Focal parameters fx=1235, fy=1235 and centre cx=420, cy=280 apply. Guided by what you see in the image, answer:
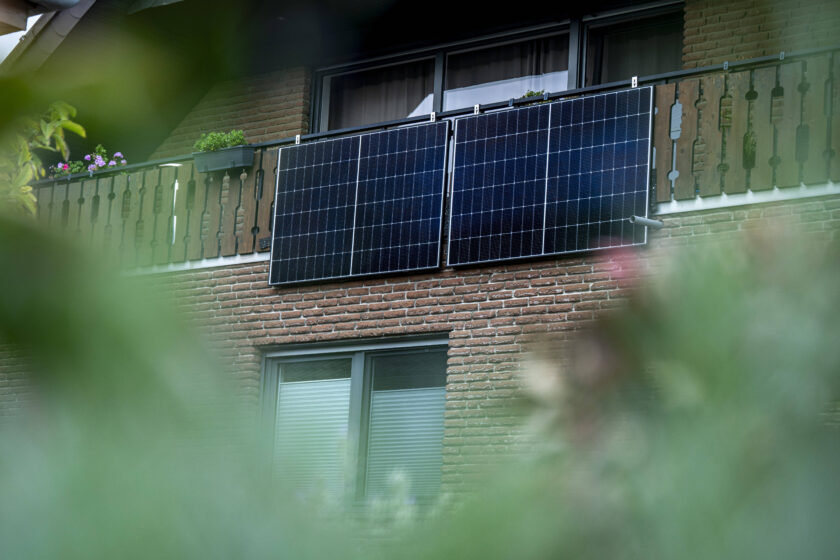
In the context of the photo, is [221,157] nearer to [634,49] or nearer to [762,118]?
[634,49]

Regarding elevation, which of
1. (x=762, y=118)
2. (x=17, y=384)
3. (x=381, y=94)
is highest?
(x=381, y=94)

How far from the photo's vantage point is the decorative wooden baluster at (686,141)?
9.17 m

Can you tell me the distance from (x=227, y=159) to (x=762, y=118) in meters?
4.99

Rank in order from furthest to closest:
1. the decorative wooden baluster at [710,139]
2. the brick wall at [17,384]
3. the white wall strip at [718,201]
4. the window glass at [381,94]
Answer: the window glass at [381,94]
the decorative wooden baluster at [710,139]
the white wall strip at [718,201]
the brick wall at [17,384]

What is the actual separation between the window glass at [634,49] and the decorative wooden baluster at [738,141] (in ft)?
5.54

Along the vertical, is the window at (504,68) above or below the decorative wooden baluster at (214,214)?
above

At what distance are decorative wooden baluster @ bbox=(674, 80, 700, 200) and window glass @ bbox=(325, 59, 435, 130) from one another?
3.13 metres

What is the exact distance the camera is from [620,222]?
909 centimetres

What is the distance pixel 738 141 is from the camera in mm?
8953

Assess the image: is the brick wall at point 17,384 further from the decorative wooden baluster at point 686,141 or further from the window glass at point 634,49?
the window glass at point 634,49

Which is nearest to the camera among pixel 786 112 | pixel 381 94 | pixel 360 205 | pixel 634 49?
pixel 786 112

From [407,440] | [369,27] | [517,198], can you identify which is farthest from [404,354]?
[369,27]

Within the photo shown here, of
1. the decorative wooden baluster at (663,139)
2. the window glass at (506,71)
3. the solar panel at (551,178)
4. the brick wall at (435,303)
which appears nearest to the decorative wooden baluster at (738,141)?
the brick wall at (435,303)

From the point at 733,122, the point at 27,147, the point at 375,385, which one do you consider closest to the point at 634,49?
the point at 733,122
